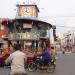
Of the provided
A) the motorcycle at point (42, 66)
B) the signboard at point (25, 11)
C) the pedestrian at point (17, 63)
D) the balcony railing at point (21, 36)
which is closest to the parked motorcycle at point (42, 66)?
the motorcycle at point (42, 66)

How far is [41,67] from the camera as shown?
23.8 meters

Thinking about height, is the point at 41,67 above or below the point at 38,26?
below

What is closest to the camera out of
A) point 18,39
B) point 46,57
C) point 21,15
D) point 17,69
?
point 17,69

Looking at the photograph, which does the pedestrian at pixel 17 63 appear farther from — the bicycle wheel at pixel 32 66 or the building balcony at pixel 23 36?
the building balcony at pixel 23 36

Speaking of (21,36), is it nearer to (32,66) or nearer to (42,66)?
(32,66)

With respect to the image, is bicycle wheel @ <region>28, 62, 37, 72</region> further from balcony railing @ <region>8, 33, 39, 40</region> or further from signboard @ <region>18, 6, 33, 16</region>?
signboard @ <region>18, 6, 33, 16</region>

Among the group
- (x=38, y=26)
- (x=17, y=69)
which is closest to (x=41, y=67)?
(x=17, y=69)

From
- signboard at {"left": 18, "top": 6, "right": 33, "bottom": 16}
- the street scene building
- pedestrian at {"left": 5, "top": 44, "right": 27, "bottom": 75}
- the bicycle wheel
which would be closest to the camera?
pedestrian at {"left": 5, "top": 44, "right": 27, "bottom": 75}

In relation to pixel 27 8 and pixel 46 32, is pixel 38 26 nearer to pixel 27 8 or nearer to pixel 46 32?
pixel 46 32

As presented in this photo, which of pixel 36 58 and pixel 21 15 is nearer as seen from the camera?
pixel 36 58

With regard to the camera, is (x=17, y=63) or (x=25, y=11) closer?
(x=17, y=63)

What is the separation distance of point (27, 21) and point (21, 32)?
2340 mm

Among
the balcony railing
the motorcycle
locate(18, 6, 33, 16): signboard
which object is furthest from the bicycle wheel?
locate(18, 6, 33, 16): signboard

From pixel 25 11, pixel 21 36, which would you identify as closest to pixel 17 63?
pixel 21 36
